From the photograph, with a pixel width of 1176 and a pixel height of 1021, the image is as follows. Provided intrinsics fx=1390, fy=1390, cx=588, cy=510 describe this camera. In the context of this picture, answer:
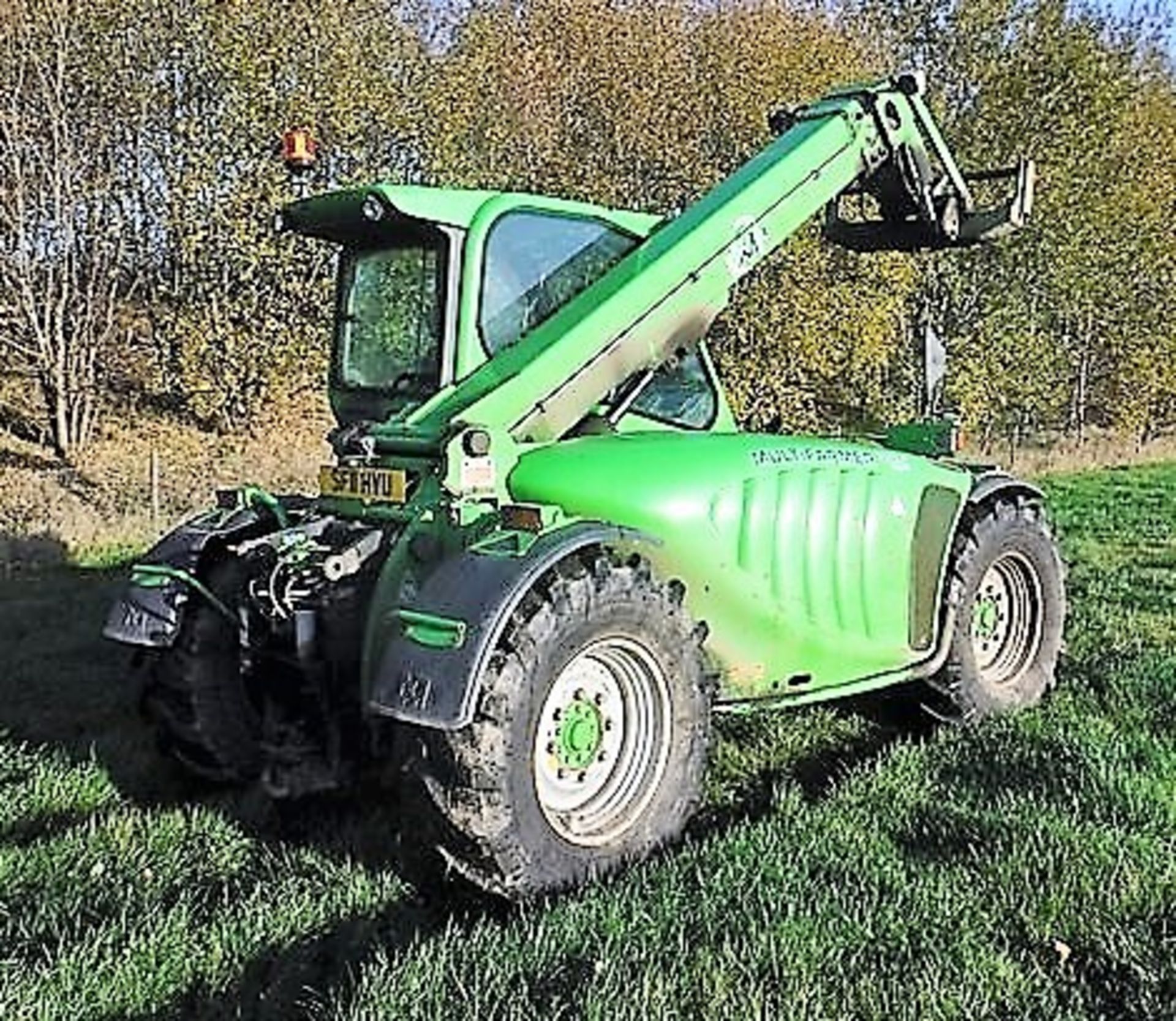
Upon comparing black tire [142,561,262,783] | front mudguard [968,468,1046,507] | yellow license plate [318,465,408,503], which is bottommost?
black tire [142,561,262,783]

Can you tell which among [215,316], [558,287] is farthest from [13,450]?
[558,287]

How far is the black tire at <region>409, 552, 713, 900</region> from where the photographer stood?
4441mm

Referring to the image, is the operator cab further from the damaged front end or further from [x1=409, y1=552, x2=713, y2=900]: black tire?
[x1=409, y1=552, x2=713, y2=900]: black tire

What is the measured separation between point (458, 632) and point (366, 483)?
1075 millimetres

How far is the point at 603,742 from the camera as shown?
500cm

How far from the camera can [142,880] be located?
4750 mm

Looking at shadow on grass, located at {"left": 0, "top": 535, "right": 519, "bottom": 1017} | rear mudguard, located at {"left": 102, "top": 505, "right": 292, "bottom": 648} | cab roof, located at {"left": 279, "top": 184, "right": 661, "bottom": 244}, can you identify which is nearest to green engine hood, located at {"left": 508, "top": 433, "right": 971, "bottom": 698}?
cab roof, located at {"left": 279, "top": 184, "right": 661, "bottom": 244}

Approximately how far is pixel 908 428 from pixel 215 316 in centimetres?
1795

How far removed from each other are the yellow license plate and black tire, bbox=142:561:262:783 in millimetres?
570

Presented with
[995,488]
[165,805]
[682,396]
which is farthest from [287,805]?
[995,488]

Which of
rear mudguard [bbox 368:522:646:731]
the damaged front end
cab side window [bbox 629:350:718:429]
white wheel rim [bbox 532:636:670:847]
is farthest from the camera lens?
cab side window [bbox 629:350:718:429]

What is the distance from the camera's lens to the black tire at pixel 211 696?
556cm

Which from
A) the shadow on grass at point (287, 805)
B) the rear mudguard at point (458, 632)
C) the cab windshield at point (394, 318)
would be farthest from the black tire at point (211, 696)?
the rear mudguard at point (458, 632)

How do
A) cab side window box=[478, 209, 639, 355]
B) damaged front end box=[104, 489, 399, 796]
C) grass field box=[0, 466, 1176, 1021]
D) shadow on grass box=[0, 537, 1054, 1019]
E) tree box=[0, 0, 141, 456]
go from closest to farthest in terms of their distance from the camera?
grass field box=[0, 466, 1176, 1021]
shadow on grass box=[0, 537, 1054, 1019]
damaged front end box=[104, 489, 399, 796]
cab side window box=[478, 209, 639, 355]
tree box=[0, 0, 141, 456]
